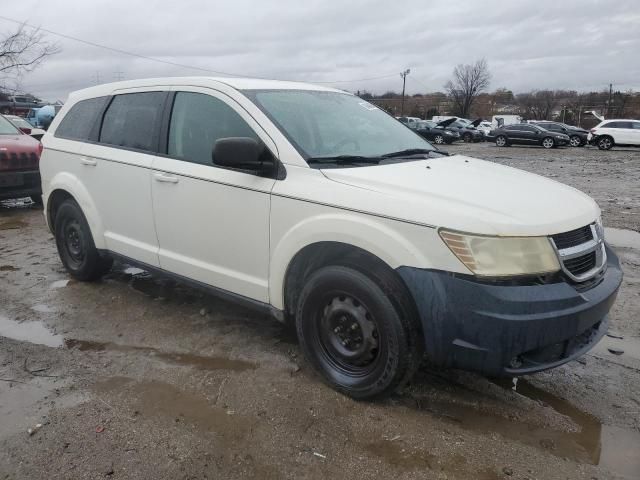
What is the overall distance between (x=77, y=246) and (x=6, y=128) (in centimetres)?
599

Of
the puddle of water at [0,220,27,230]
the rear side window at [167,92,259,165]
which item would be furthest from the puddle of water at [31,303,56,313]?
the puddle of water at [0,220,27,230]

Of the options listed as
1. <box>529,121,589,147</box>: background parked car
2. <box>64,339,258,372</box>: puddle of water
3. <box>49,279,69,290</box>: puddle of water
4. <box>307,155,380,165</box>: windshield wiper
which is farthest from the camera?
<box>529,121,589,147</box>: background parked car

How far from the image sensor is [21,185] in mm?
8664

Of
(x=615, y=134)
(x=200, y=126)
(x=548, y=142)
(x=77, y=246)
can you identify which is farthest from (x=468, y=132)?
(x=200, y=126)

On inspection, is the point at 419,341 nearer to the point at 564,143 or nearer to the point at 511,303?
the point at 511,303

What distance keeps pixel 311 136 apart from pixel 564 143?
95.9 feet

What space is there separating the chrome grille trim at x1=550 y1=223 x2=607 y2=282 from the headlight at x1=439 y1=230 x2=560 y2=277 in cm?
19


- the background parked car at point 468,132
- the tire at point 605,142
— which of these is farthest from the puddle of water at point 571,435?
the background parked car at point 468,132

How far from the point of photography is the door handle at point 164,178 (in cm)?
380

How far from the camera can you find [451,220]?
2582 millimetres

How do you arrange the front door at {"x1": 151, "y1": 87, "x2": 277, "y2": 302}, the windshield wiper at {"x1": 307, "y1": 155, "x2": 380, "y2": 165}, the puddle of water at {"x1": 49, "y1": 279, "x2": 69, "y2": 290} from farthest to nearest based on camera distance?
the puddle of water at {"x1": 49, "y1": 279, "x2": 69, "y2": 290}
the front door at {"x1": 151, "y1": 87, "x2": 277, "y2": 302}
the windshield wiper at {"x1": 307, "y1": 155, "x2": 380, "y2": 165}

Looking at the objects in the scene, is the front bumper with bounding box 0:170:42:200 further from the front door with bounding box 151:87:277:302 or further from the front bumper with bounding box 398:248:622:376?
the front bumper with bounding box 398:248:622:376

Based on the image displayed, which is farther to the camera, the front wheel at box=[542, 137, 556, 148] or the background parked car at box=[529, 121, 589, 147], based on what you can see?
the background parked car at box=[529, 121, 589, 147]

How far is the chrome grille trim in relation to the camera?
2670 mm
